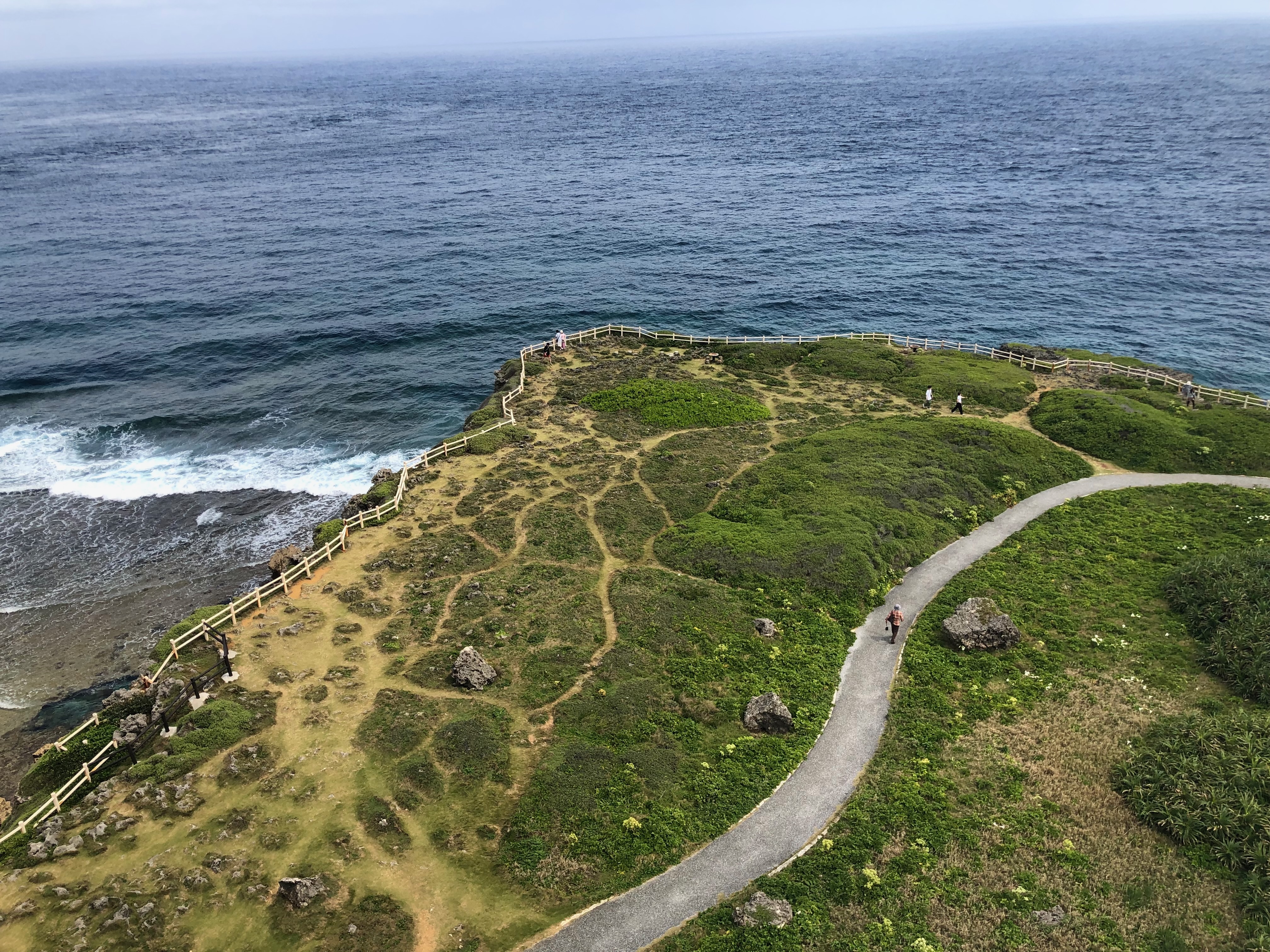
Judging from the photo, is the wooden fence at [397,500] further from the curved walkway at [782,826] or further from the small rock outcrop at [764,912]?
the small rock outcrop at [764,912]

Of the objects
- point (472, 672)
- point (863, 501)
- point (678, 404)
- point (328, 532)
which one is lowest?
point (472, 672)

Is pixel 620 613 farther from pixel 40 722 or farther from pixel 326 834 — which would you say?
pixel 40 722

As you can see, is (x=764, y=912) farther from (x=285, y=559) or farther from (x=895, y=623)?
(x=285, y=559)

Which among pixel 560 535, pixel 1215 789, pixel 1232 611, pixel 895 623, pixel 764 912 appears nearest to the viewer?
pixel 764 912

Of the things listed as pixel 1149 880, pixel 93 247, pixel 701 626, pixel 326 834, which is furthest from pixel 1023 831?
pixel 93 247

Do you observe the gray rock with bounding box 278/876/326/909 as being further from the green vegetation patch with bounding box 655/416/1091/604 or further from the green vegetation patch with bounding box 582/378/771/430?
the green vegetation patch with bounding box 582/378/771/430

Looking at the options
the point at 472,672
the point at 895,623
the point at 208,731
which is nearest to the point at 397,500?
the point at 472,672

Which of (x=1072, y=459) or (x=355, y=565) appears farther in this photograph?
A: (x=1072, y=459)
